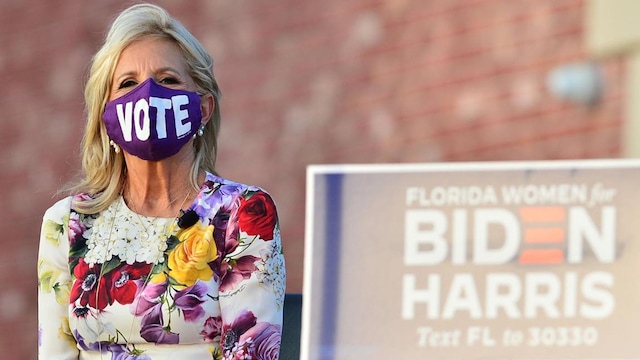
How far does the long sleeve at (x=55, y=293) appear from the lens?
365 centimetres

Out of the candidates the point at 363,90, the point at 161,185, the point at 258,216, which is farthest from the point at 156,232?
the point at 363,90

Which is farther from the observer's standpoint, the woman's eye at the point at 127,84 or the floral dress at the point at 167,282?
the woman's eye at the point at 127,84

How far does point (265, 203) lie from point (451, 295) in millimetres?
728

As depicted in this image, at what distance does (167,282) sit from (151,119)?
0.37 meters

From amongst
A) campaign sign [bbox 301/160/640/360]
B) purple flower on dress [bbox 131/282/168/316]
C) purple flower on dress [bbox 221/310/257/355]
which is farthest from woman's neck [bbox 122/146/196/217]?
campaign sign [bbox 301/160/640/360]

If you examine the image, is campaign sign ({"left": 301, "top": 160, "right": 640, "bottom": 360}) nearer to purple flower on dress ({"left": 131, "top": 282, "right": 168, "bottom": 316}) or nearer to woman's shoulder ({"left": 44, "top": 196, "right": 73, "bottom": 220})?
purple flower on dress ({"left": 131, "top": 282, "right": 168, "bottom": 316})

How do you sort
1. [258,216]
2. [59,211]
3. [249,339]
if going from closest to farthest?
[249,339]
[258,216]
[59,211]

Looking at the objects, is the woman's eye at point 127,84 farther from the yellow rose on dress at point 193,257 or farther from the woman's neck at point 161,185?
the yellow rose on dress at point 193,257

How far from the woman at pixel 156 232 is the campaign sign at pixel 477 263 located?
0.48 metres

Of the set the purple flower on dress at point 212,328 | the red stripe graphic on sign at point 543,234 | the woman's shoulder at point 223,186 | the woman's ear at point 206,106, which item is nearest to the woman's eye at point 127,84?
the woman's ear at point 206,106

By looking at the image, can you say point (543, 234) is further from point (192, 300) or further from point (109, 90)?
point (109, 90)

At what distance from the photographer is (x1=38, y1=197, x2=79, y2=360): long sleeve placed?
3.65 metres

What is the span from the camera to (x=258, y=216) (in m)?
3.62

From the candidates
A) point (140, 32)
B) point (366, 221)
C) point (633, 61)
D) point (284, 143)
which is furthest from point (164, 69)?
point (284, 143)
